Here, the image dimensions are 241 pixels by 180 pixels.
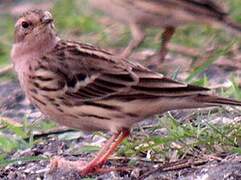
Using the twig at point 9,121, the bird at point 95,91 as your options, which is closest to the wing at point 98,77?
the bird at point 95,91

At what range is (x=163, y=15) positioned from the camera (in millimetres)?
10047

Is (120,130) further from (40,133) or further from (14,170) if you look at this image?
(40,133)

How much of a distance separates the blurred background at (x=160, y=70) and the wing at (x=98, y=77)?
0.44 metres

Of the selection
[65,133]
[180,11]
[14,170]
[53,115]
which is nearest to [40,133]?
[65,133]

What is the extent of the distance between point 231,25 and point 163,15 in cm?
73

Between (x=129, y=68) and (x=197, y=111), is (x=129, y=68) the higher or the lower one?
the higher one

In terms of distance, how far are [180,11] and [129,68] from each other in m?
3.27

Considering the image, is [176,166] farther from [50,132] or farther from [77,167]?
[50,132]

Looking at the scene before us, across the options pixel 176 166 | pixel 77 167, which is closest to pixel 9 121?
pixel 77 167

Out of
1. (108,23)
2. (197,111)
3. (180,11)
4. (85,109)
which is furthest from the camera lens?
(108,23)

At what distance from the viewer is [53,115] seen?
6.71 m

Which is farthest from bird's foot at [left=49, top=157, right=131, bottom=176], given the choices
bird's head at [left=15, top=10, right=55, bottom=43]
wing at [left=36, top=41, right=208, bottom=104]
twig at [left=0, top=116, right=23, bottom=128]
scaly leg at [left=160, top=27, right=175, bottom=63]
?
scaly leg at [left=160, top=27, right=175, bottom=63]

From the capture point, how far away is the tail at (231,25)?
31.5 feet

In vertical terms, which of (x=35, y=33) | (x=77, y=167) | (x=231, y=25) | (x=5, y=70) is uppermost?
(x=35, y=33)
